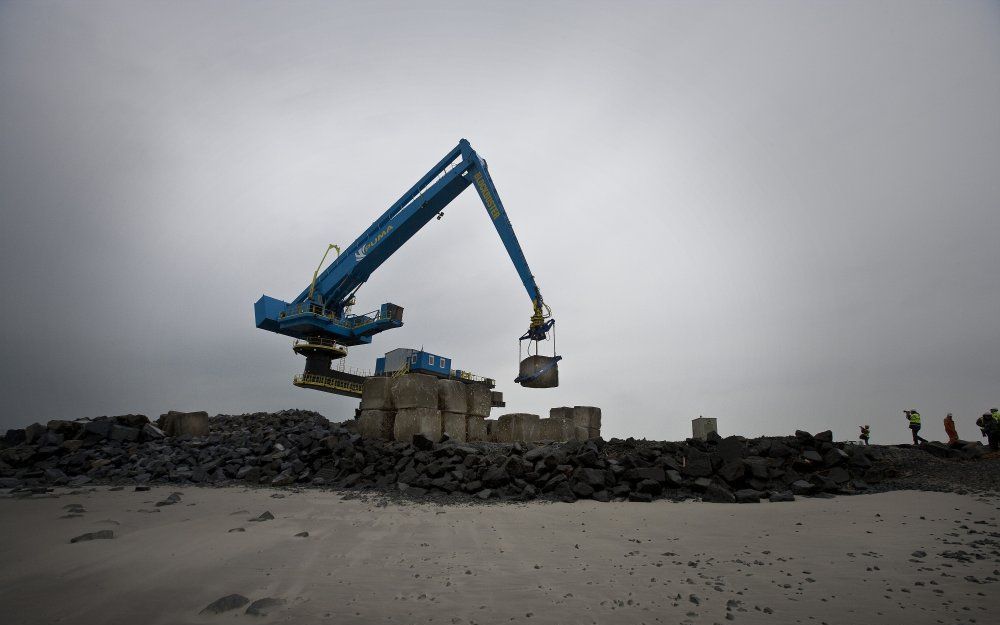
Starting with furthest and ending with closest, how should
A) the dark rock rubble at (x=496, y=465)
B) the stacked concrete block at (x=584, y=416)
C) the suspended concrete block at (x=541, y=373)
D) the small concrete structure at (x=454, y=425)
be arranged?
the suspended concrete block at (x=541, y=373) < the stacked concrete block at (x=584, y=416) < the small concrete structure at (x=454, y=425) < the dark rock rubble at (x=496, y=465)

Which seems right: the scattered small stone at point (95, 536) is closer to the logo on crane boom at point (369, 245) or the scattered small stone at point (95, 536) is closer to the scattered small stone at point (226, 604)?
the scattered small stone at point (226, 604)

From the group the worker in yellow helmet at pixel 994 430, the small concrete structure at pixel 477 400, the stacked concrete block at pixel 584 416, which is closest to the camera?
the worker in yellow helmet at pixel 994 430

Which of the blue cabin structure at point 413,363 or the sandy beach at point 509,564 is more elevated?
the blue cabin structure at point 413,363

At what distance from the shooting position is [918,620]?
293 centimetres

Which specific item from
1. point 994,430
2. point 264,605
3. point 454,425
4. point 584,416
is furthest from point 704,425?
point 264,605

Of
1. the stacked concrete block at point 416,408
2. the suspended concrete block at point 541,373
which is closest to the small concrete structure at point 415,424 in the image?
the stacked concrete block at point 416,408

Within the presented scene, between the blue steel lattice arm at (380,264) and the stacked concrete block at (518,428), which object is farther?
the blue steel lattice arm at (380,264)

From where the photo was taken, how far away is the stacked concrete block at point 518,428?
1247 centimetres

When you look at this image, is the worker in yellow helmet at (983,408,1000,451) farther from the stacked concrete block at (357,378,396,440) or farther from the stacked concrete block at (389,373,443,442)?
the stacked concrete block at (357,378,396,440)

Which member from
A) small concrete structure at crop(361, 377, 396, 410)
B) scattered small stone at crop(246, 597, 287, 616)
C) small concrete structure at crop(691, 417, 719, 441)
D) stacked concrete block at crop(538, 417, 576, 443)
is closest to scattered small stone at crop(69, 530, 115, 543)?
scattered small stone at crop(246, 597, 287, 616)

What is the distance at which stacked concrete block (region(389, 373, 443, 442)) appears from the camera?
10711 millimetres

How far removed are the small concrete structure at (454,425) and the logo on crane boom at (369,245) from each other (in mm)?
11457

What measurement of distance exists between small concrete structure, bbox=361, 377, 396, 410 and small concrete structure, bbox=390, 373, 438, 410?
0.76 feet

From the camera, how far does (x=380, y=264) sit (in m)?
22.3
